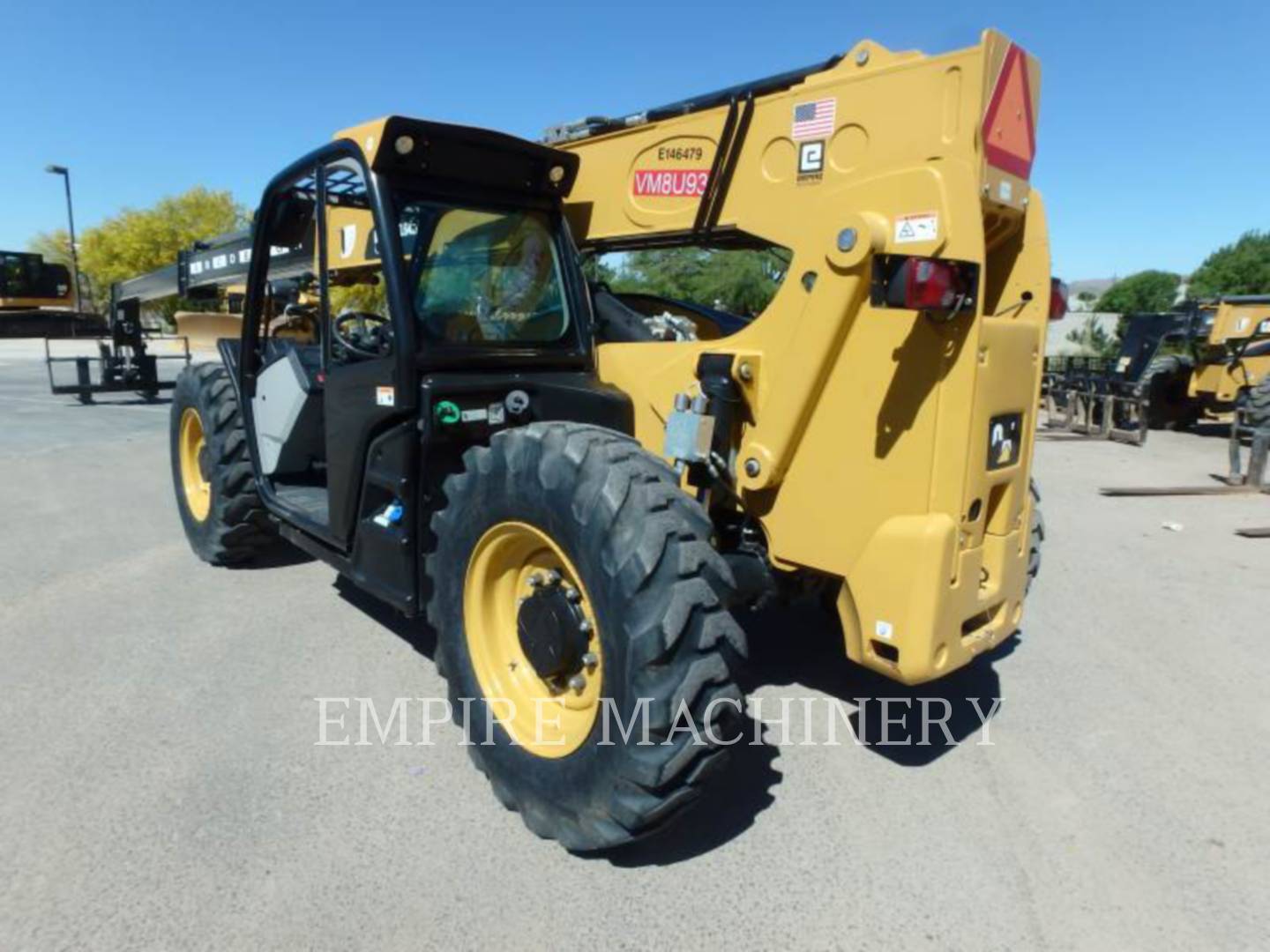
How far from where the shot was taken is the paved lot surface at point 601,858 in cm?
243

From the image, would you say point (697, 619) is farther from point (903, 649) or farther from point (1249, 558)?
point (1249, 558)

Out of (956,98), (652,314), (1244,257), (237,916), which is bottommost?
(237,916)

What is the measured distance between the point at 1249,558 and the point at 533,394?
5964 millimetres

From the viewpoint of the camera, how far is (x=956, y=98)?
272cm

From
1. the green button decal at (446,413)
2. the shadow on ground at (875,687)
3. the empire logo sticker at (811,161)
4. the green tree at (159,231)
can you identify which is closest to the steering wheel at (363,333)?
the green button decal at (446,413)

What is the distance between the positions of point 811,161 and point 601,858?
266 cm

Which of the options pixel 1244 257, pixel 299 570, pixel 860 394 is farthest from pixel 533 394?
pixel 1244 257

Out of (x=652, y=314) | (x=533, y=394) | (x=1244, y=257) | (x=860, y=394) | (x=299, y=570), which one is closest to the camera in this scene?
(x=860, y=394)

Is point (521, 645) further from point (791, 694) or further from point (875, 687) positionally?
point (875, 687)

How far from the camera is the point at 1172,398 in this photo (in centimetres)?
1522

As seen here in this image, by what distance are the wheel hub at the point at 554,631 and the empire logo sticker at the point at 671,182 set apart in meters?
1.93

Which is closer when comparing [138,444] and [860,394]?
[860,394]

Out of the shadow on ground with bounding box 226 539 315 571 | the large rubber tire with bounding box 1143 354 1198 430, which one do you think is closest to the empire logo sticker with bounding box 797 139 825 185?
the shadow on ground with bounding box 226 539 315 571

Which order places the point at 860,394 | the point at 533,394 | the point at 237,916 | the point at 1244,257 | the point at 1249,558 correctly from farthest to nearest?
the point at 1244,257 < the point at 1249,558 < the point at 533,394 < the point at 860,394 < the point at 237,916
